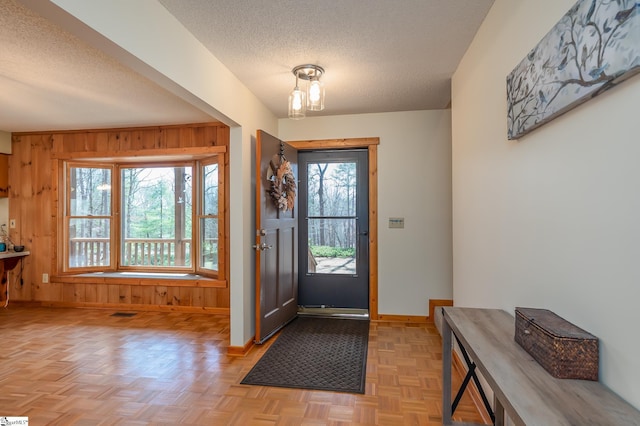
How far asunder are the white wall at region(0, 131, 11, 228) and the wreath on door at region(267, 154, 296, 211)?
3904 millimetres

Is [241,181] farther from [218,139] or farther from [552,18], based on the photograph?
[552,18]

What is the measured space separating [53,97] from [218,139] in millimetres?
1566

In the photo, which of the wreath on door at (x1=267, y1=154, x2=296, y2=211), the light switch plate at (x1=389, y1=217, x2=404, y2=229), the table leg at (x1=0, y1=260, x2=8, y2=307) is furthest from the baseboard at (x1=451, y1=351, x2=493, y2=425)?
the table leg at (x1=0, y1=260, x2=8, y2=307)

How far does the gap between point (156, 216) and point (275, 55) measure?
313 centimetres

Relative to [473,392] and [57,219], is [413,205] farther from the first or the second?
[57,219]

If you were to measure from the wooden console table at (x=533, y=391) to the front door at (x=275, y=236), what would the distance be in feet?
6.55

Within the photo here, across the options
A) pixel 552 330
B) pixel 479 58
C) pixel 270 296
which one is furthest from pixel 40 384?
pixel 479 58

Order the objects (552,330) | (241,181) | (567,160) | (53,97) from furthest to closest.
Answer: (53,97) → (241,181) → (567,160) → (552,330)

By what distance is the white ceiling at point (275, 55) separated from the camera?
5.97 feet

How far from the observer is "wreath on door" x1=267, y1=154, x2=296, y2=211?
10.5ft

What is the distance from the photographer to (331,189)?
3.87m

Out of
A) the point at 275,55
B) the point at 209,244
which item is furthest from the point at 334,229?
the point at 275,55

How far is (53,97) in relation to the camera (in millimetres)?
3041

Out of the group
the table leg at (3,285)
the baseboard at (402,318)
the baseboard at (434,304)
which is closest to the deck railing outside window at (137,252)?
the table leg at (3,285)
